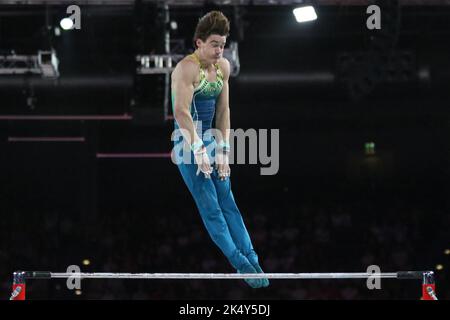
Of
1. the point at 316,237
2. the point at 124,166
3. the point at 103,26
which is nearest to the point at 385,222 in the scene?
the point at 316,237

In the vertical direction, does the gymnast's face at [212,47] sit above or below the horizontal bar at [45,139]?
→ below

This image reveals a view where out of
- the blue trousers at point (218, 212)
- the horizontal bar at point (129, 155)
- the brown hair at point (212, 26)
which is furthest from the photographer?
the horizontal bar at point (129, 155)

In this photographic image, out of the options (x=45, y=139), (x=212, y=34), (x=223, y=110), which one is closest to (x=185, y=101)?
(x=223, y=110)

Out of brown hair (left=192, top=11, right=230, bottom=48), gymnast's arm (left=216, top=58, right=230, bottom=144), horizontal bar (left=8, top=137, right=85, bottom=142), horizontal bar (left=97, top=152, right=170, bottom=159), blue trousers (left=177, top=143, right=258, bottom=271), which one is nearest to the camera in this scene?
brown hair (left=192, top=11, right=230, bottom=48)

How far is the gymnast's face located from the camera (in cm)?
729

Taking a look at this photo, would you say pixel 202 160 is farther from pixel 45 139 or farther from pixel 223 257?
pixel 45 139

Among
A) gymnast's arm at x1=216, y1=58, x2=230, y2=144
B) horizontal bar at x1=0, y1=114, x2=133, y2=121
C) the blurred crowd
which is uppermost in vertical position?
horizontal bar at x1=0, y1=114, x2=133, y2=121

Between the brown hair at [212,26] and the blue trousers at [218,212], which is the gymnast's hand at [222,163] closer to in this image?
the blue trousers at [218,212]

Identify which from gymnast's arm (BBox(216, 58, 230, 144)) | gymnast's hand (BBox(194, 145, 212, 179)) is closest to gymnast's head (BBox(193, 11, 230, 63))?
gymnast's arm (BBox(216, 58, 230, 144))

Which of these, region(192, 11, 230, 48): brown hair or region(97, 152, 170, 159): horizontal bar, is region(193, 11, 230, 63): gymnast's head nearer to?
region(192, 11, 230, 48): brown hair

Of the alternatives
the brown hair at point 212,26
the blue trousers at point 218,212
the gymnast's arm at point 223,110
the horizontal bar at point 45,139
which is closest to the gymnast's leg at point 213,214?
the blue trousers at point 218,212

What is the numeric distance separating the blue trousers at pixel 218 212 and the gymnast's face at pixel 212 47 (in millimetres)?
987

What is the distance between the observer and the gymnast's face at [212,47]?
7.29 meters

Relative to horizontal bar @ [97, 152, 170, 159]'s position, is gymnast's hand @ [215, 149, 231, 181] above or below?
below
